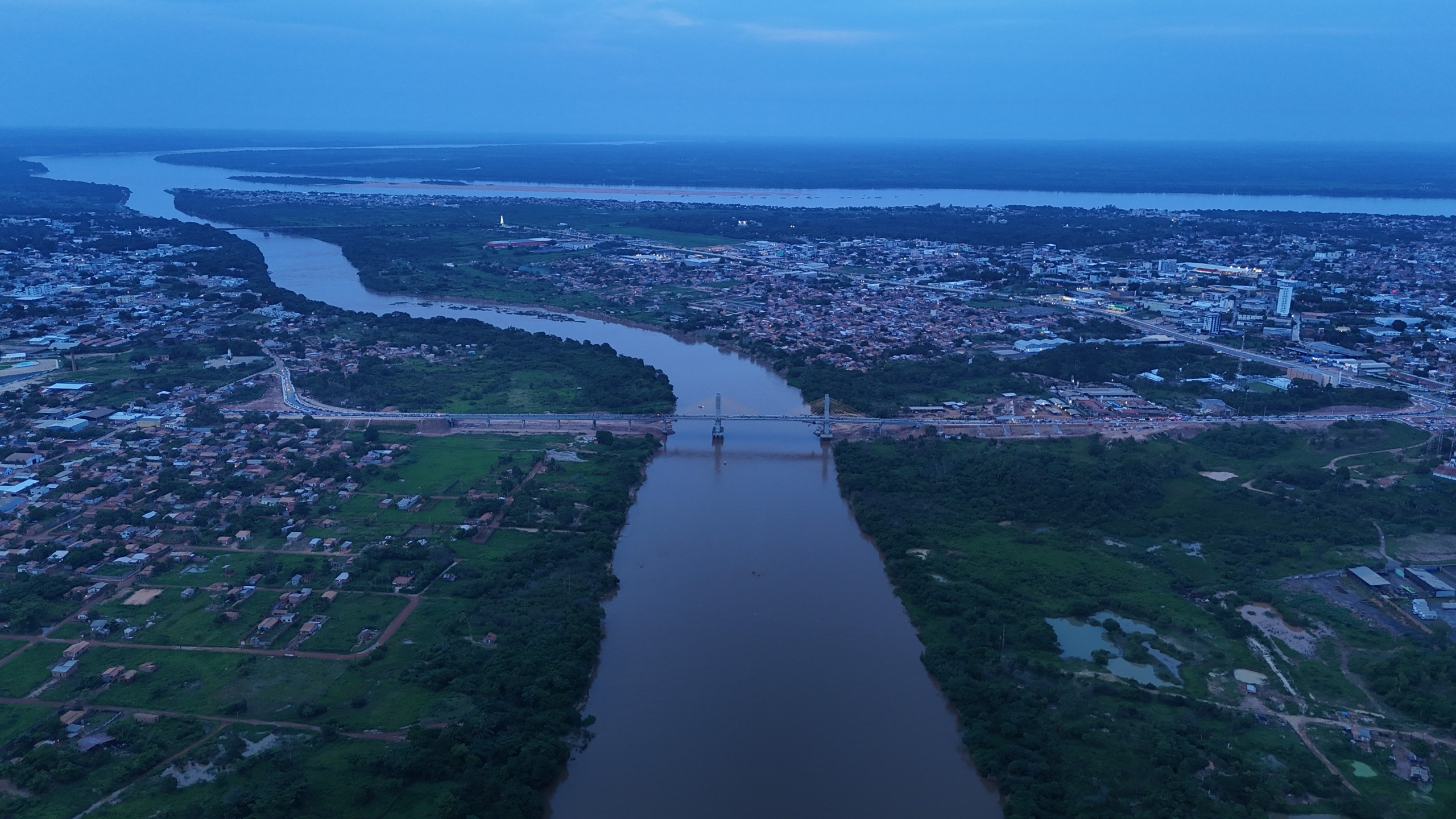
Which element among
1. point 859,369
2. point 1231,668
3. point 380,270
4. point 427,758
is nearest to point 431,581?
point 427,758

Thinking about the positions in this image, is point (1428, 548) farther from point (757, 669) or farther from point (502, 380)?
point (502, 380)

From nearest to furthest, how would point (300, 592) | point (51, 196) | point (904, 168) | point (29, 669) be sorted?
1. point (29, 669)
2. point (300, 592)
3. point (51, 196)
4. point (904, 168)

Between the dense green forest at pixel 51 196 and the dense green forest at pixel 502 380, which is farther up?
the dense green forest at pixel 51 196

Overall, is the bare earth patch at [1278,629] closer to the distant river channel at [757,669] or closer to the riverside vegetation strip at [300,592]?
the distant river channel at [757,669]

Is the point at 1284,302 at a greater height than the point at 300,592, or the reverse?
the point at 1284,302

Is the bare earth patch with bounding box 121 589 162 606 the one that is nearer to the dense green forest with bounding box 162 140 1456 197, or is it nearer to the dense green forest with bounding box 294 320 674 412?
the dense green forest with bounding box 294 320 674 412

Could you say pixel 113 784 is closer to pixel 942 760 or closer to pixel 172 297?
pixel 942 760

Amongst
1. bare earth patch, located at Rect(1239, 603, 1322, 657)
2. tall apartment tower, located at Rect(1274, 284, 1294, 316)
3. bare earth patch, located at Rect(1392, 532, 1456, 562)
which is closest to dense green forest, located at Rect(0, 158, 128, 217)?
tall apartment tower, located at Rect(1274, 284, 1294, 316)

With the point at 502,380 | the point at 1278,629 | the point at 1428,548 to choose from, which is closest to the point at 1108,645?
the point at 1278,629

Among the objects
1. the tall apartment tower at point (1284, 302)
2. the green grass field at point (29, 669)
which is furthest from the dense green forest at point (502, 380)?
the tall apartment tower at point (1284, 302)
